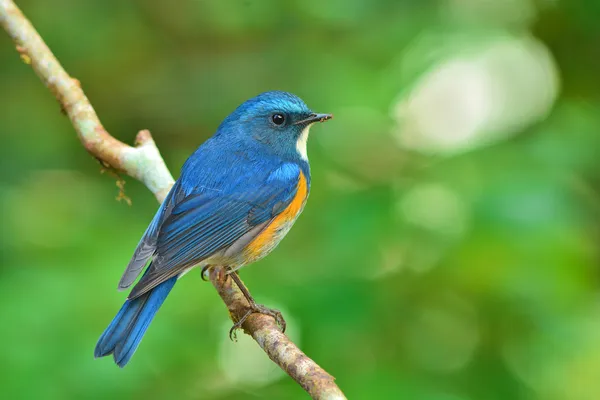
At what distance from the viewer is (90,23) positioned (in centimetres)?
538

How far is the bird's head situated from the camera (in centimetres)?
371

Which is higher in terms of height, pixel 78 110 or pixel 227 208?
pixel 78 110

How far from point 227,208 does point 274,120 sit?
513 mm

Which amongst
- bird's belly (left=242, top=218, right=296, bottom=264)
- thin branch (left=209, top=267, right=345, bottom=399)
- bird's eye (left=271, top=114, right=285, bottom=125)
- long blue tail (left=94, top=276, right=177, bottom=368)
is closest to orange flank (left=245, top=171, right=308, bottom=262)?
bird's belly (left=242, top=218, right=296, bottom=264)

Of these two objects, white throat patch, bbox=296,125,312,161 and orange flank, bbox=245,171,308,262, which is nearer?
orange flank, bbox=245,171,308,262

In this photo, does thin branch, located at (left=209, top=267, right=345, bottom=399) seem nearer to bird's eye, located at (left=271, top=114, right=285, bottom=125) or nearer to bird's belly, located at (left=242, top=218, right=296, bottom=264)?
bird's belly, located at (left=242, top=218, right=296, bottom=264)

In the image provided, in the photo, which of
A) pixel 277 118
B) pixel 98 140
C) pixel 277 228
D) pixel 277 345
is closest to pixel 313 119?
pixel 277 118

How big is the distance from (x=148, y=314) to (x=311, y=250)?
985 millimetres

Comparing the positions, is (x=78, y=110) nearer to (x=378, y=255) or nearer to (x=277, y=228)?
(x=277, y=228)

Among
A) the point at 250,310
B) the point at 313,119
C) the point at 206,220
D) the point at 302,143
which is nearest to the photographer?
the point at 250,310

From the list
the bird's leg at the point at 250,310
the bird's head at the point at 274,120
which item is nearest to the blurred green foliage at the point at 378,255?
the bird's leg at the point at 250,310

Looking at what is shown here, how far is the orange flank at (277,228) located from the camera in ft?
11.1

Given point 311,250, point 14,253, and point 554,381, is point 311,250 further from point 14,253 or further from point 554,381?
point 14,253

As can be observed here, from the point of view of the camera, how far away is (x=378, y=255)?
11.7 feet
